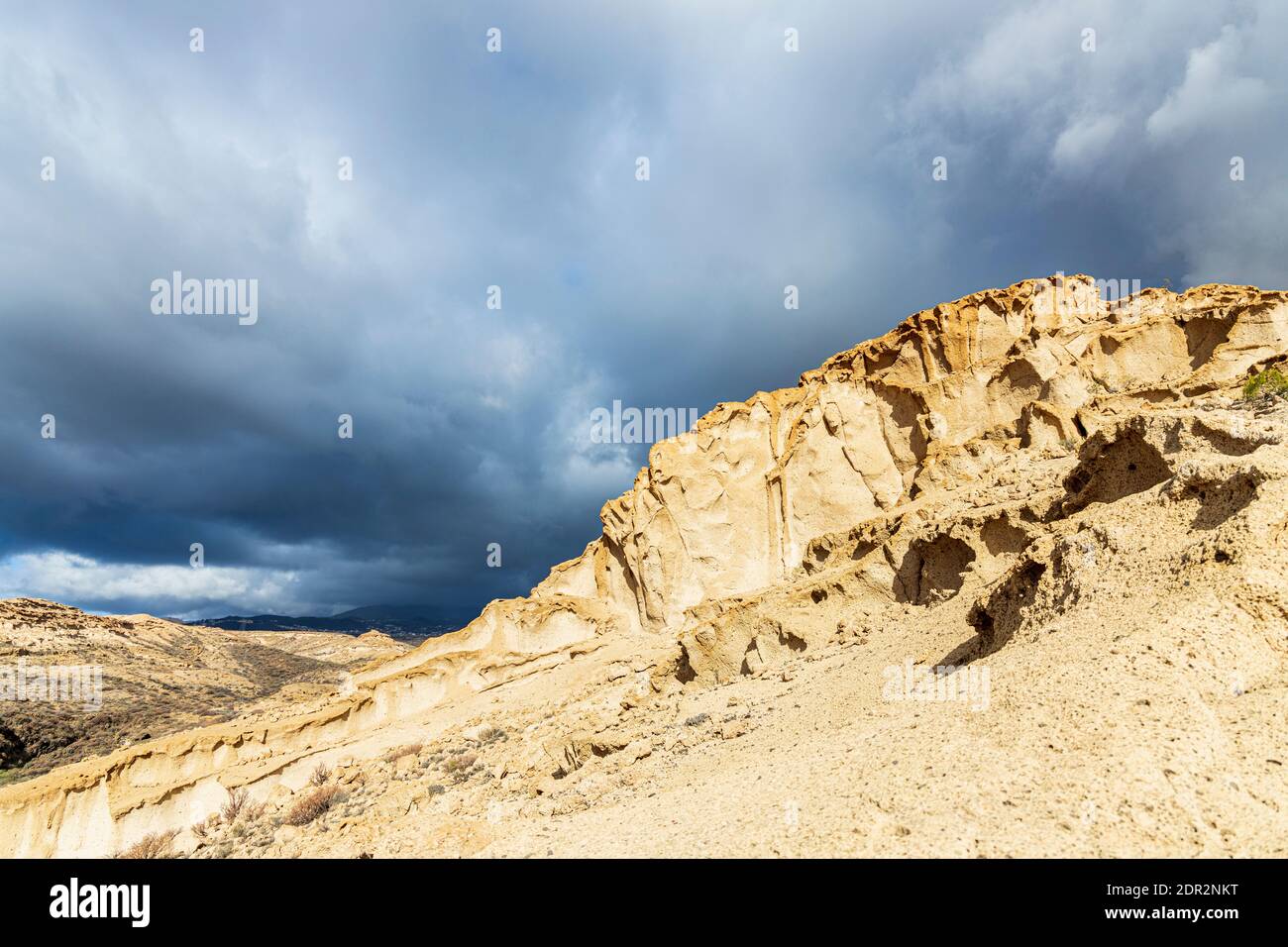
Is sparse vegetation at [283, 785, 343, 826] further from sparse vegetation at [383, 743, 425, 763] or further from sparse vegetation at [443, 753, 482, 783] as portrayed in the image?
sparse vegetation at [443, 753, 482, 783]

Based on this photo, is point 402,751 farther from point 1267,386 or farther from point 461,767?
point 1267,386

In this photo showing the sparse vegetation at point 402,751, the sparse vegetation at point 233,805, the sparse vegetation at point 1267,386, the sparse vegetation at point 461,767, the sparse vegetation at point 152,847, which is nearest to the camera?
the sparse vegetation at point 1267,386

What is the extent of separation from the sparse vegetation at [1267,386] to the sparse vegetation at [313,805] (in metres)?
23.5

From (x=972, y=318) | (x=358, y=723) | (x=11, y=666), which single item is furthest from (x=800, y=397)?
(x=11, y=666)

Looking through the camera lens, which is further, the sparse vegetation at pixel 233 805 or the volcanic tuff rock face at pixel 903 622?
the sparse vegetation at pixel 233 805


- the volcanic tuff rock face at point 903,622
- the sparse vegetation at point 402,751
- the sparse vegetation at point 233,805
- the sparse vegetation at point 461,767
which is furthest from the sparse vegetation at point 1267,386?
the sparse vegetation at point 233,805

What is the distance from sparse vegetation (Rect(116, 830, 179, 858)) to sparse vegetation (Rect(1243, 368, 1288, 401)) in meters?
27.0

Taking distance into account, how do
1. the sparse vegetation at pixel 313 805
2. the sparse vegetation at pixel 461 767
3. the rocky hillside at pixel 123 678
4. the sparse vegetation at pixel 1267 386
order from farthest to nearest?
the rocky hillside at pixel 123 678 < the sparse vegetation at pixel 313 805 < the sparse vegetation at pixel 461 767 < the sparse vegetation at pixel 1267 386

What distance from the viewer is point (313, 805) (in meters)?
15.9

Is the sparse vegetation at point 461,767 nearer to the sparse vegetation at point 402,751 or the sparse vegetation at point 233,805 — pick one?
the sparse vegetation at point 402,751

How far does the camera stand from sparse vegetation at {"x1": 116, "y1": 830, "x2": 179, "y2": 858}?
1543cm

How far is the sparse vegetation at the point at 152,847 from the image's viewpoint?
15430 mm
